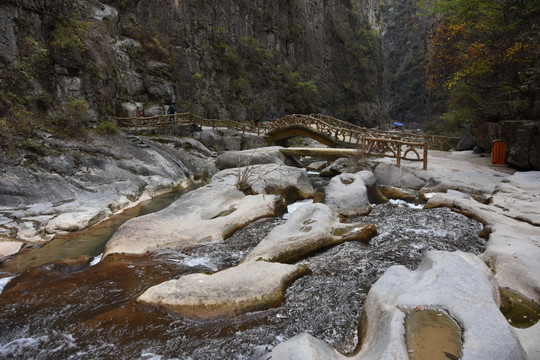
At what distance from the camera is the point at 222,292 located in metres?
4.58

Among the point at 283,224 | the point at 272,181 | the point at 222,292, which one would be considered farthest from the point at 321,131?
the point at 222,292

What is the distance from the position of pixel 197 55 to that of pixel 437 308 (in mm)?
29528

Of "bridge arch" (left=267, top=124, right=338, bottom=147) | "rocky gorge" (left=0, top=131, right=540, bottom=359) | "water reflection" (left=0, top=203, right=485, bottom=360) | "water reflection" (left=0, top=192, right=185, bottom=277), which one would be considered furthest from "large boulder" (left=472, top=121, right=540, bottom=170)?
"water reflection" (left=0, top=192, right=185, bottom=277)

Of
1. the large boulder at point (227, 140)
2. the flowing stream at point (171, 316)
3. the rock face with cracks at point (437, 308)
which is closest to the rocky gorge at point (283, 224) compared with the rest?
the rock face with cracks at point (437, 308)

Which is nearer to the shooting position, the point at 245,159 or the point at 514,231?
the point at 514,231

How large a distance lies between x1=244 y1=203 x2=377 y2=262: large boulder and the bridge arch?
1166 cm

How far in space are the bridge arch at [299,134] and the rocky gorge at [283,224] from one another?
4352 millimetres

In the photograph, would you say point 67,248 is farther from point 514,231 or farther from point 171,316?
point 514,231

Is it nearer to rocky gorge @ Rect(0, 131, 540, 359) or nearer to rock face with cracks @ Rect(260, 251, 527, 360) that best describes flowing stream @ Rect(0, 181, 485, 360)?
rocky gorge @ Rect(0, 131, 540, 359)

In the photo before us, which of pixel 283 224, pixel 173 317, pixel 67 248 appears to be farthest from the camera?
pixel 67 248

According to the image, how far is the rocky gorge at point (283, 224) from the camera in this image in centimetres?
343

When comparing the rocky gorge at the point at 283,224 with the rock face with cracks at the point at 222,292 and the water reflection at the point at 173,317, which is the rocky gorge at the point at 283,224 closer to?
the rock face with cracks at the point at 222,292

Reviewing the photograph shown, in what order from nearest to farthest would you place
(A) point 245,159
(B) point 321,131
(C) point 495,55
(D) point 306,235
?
(D) point 306,235, (C) point 495,55, (A) point 245,159, (B) point 321,131

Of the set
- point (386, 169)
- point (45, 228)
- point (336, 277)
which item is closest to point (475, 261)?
point (336, 277)
